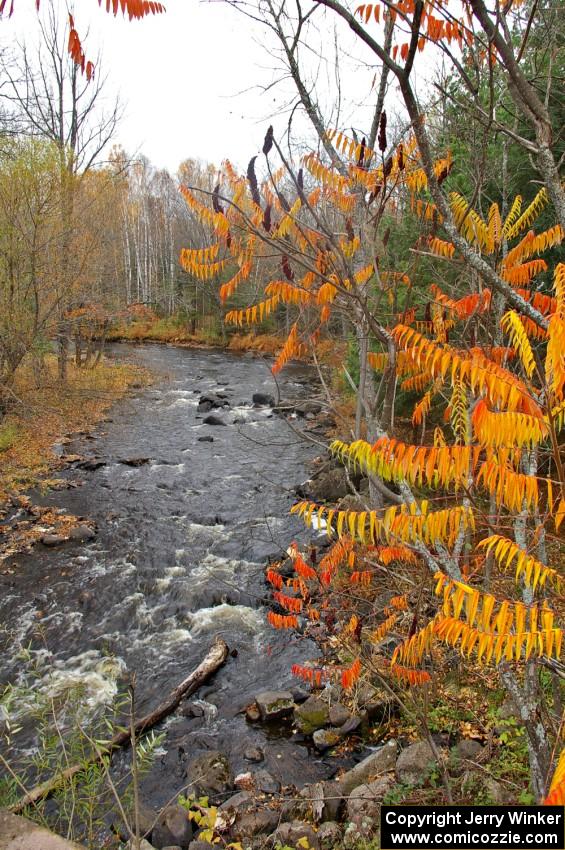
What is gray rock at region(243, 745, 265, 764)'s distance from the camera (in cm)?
528

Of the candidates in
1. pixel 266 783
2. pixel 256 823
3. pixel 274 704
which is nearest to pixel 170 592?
pixel 274 704

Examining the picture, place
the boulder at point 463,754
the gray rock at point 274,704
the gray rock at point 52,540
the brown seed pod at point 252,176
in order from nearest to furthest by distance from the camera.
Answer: the brown seed pod at point 252,176, the boulder at point 463,754, the gray rock at point 274,704, the gray rock at point 52,540

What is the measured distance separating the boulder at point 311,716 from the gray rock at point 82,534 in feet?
18.3

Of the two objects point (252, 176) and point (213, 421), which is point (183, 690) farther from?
point (213, 421)

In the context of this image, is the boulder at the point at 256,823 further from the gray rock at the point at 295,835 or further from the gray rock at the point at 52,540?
the gray rock at the point at 52,540

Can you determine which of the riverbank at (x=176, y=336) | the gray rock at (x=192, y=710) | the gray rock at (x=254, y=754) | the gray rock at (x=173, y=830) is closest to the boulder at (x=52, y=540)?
the gray rock at (x=192, y=710)

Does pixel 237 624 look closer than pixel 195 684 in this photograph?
No

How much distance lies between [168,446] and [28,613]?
312 inches

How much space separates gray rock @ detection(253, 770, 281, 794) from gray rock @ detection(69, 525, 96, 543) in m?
5.89

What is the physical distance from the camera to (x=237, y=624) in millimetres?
7516

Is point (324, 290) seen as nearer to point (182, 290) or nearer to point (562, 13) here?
point (562, 13)

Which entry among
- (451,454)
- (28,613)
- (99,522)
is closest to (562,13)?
(451,454)

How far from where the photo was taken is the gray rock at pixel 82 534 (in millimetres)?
Result: 9617

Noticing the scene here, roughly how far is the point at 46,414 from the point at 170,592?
407 inches
